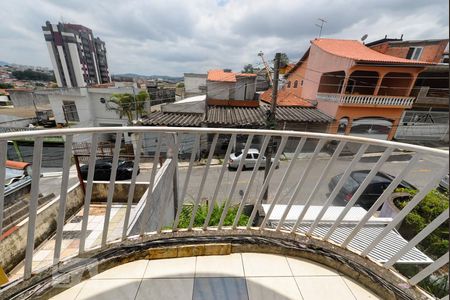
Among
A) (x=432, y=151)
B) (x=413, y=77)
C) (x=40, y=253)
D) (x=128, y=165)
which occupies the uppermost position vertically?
(x=413, y=77)

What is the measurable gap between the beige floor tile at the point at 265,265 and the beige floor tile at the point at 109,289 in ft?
2.59

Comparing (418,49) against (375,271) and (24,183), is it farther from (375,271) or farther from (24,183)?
(24,183)

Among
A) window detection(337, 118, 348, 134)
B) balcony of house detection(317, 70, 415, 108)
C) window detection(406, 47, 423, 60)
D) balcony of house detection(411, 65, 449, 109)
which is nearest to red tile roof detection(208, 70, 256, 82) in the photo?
balcony of house detection(317, 70, 415, 108)

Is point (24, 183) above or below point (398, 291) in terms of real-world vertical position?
below

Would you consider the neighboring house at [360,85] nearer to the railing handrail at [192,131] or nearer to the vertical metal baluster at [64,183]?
the railing handrail at [192,131]

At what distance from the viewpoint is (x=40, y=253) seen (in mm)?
2787

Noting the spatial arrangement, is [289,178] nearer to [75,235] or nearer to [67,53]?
[75,235]

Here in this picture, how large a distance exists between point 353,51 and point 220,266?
12799 millimetres

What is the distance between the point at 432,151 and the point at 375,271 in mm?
925

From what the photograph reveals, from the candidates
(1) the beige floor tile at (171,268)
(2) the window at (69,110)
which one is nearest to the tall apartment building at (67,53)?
(2) the window at (69,110)

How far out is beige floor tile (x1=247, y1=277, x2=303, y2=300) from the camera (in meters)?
1.28

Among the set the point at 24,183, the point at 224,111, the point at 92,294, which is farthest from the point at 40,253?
the point at 224,111

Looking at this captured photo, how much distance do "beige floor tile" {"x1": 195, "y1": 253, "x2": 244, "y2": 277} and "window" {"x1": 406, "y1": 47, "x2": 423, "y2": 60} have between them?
15724 mm

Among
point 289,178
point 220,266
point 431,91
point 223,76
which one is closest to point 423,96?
point 431,91
